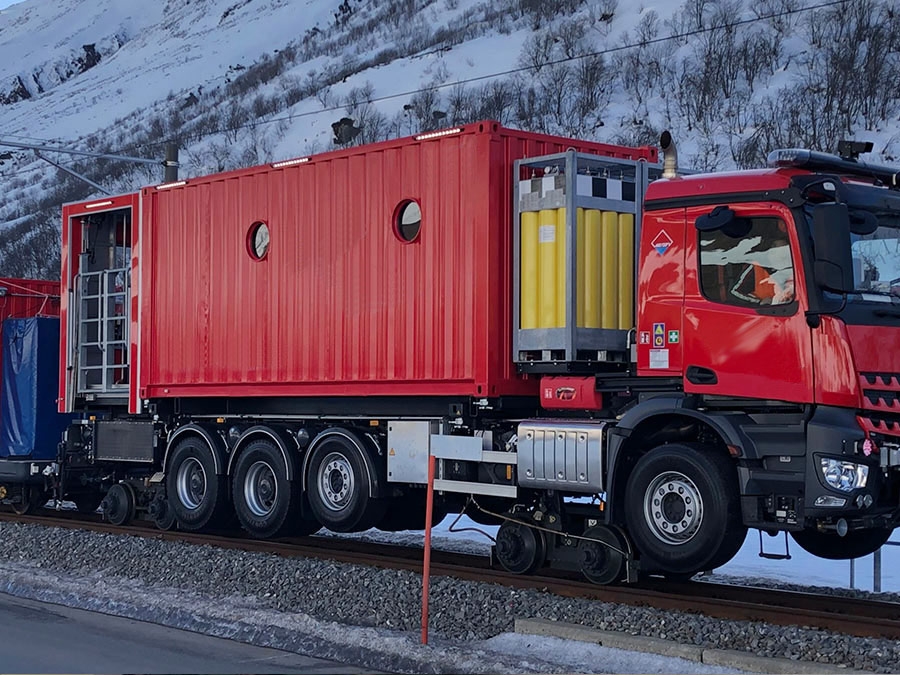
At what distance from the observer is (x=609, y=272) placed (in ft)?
37.9

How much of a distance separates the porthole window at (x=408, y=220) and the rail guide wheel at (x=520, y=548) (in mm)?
2779

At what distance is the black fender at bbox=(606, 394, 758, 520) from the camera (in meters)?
9.96

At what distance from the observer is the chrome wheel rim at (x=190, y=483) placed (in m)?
14.9

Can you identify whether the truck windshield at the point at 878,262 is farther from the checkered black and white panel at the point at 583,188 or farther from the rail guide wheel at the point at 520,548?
the rail guide wheel at the point at 520,548

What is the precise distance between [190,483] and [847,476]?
794 centimetres

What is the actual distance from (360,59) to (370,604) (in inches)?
3512

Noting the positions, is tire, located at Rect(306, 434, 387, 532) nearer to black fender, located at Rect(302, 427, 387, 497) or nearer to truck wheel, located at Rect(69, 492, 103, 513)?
black fender, located at Rect(302, 427, 387, 497)

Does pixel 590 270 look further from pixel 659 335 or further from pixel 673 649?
pixel 673 649

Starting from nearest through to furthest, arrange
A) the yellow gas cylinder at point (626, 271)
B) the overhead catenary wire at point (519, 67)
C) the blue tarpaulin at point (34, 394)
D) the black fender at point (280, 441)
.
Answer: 1. the yellow gas cylinder at point (626, 271)
2. the black fender at point (280, 441)
3. the blue tarpaulin at point (34, 394)
4. the overhead catenary wire at point (519, 67)

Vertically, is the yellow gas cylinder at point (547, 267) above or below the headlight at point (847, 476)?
above

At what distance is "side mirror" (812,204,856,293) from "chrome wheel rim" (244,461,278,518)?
652cm

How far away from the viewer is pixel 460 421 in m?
12.2

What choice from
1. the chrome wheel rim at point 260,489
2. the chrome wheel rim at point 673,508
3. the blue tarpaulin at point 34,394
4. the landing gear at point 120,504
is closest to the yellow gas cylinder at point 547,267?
the chrome wheel rim at point 673,508

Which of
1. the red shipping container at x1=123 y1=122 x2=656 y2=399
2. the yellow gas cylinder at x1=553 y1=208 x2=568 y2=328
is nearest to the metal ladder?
the red shipping container at x1=123 y1=122 x2=656 y2=399
